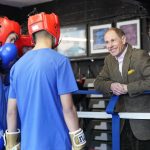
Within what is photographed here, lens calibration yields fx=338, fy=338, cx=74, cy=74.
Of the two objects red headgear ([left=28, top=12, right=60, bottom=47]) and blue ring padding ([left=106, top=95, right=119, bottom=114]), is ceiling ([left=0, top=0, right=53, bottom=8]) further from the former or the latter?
red headgear ([left=28, top=12, right=60, bottom=47])

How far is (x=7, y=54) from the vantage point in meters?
2.52

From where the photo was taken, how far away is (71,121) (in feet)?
6.72

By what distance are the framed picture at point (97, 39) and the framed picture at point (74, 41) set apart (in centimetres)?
16

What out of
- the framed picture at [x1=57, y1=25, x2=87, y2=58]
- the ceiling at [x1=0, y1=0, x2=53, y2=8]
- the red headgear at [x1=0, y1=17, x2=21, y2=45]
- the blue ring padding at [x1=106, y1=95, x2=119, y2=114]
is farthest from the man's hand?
the ceiling at [x1=0, y1=0, x2=53, y2=8]

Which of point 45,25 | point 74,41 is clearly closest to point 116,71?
point 45,25

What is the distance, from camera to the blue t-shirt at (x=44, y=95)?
6.70 ft

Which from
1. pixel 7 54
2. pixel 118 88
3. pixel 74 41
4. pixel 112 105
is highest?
pixel 74 41

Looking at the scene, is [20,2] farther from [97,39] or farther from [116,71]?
[116,71]

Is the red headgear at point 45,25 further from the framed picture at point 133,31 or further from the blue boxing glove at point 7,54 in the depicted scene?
the framed picture at point 133,31

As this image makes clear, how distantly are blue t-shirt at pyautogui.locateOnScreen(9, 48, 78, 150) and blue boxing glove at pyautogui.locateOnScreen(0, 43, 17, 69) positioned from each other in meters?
0.43

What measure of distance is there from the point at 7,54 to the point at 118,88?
42.6 inches

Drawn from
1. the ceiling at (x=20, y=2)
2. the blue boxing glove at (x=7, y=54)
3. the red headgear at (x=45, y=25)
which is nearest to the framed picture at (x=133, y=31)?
the ceiling at (x=20, y=2)

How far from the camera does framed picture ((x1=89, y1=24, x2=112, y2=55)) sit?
5.93 m

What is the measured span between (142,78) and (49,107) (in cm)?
128
